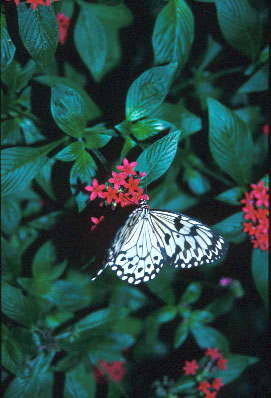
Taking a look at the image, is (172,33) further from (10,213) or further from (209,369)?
(209,369)

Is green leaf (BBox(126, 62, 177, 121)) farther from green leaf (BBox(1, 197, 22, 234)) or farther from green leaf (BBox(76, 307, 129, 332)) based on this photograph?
green leaf (BBox(76, 307, 129, 332))

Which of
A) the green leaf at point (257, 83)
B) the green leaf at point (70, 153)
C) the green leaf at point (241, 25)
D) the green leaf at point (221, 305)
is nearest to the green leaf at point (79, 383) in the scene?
the green leaf at point (221, 305)

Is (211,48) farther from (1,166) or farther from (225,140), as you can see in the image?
(1,166)

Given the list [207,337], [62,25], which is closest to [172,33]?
[62,25]

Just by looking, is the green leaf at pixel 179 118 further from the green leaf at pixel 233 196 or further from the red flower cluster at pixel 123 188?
the red flower cluster at pixel 123 188

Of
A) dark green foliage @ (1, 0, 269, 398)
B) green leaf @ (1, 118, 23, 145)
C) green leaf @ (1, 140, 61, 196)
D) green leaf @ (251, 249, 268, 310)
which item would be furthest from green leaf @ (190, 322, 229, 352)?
green leaf @ (1, 118, 23, 145)

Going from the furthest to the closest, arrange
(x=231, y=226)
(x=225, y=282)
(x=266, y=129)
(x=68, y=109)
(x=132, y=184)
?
(x=225, y=282) < (x=266, y=129) < (x=231, y=226) < (x=68, y=109) < (x=132, y=184)
